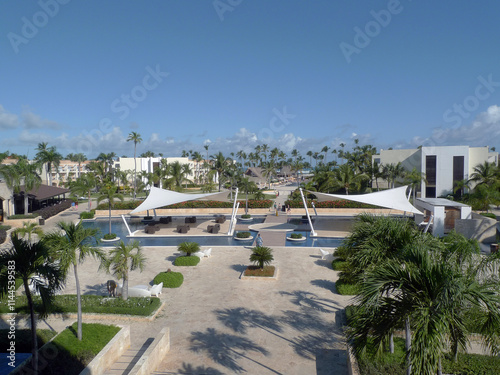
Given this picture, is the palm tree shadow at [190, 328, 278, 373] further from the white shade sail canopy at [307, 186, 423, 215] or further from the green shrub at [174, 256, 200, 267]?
the white shade sail canopy at [307, 186, 423, 215]

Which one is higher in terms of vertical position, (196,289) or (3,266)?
(3,266)

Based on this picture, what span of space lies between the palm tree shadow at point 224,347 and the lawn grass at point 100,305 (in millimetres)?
2411

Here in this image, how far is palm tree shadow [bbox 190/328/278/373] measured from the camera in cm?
946

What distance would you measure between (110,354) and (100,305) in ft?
12.4

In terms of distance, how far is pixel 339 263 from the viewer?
17391mm

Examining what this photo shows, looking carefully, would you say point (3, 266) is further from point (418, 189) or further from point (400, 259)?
point (418, 189)

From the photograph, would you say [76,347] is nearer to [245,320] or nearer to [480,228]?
[245,320]

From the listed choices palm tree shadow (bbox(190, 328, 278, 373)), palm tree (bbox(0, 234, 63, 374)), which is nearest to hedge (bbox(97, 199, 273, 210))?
palm tree shadow (bbox(190, 328, 278, 373))

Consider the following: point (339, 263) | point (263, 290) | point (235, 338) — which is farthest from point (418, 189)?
point (235, 338)

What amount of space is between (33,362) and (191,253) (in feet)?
38.7

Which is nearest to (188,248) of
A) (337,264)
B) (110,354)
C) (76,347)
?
(337,264)

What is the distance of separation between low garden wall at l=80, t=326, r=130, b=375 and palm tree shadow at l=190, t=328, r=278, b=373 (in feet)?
6.34

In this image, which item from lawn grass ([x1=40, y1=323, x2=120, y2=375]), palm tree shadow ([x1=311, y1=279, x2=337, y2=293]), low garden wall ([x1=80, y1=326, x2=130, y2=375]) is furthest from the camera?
palm tree shadow ([x1=311, y1=279, x2=337, y2=293])

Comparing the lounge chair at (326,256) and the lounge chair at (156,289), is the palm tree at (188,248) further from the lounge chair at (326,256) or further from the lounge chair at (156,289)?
the lounge chair at (326,256)
